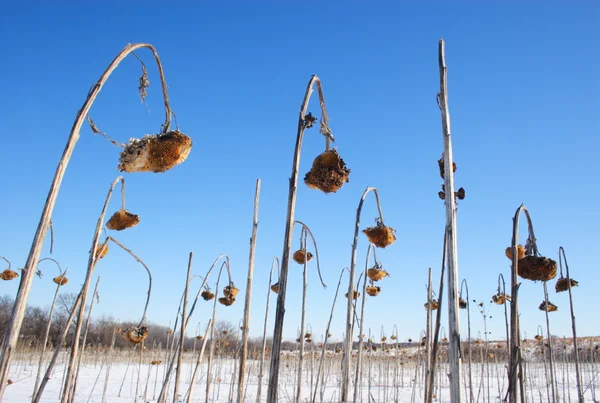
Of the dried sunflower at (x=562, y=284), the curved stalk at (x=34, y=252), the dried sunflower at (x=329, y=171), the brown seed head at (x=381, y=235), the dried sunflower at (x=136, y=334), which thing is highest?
the brown seed head at (x=381, y=235)

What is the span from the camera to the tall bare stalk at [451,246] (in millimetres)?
1529

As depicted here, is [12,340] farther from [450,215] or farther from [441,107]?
Answer: [441,107]

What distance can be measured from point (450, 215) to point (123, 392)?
12.6 m

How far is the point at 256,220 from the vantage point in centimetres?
272

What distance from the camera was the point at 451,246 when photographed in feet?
5.45

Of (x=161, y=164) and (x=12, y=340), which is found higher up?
(x=161, y=164)

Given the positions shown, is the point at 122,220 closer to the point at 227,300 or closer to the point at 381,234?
the point at 381,234

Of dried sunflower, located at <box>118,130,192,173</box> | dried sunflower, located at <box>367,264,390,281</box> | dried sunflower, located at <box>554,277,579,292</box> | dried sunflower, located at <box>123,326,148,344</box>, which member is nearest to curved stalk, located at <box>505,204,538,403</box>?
dried sunflower, located at <box>118,130,192,173</box>

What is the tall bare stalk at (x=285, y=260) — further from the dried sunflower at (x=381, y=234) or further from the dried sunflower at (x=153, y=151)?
the dried sunflower at (x=381, y=234)

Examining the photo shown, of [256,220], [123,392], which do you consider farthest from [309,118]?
[123,392]

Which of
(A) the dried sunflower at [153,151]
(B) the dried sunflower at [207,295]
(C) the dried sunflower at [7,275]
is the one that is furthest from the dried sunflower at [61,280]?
(A) the dried sunflower at [153,151]

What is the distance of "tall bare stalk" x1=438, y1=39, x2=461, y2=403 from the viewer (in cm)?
153

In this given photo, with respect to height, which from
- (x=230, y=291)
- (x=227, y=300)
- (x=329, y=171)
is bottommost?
(x=227, y=300)

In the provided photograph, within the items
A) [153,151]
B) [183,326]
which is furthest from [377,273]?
[153,151]
